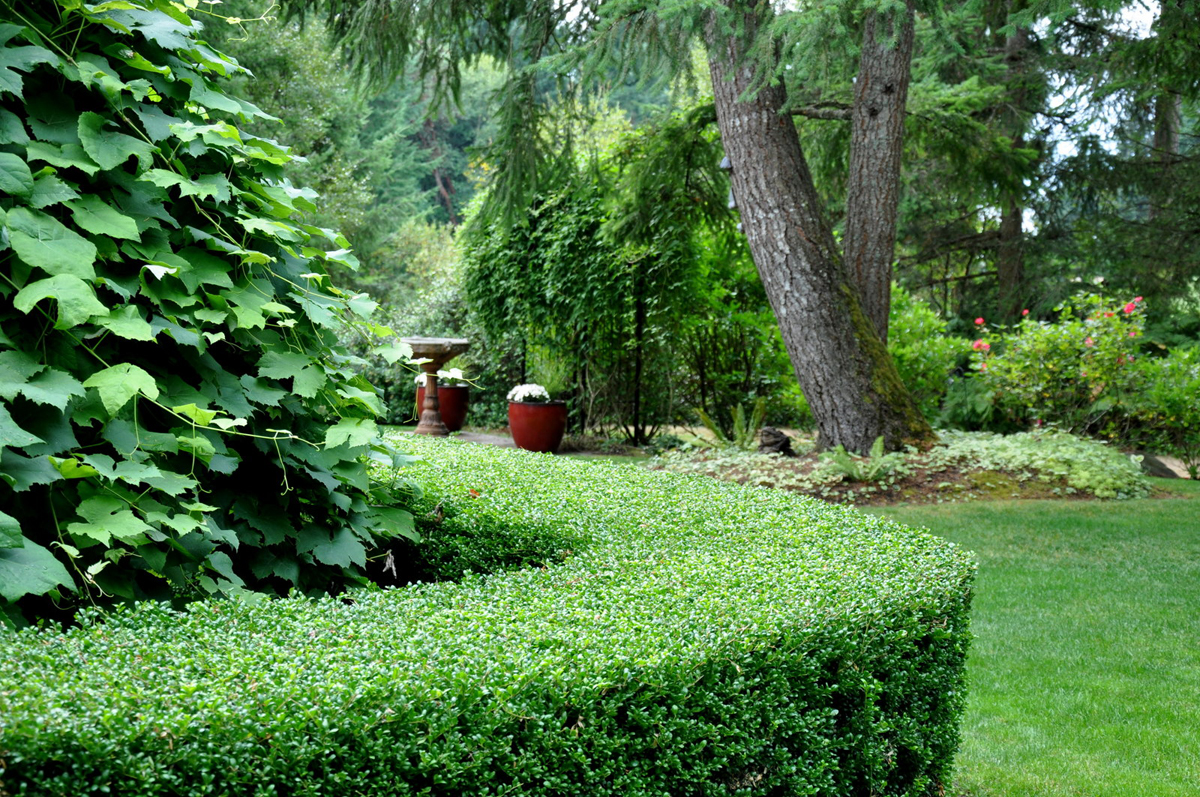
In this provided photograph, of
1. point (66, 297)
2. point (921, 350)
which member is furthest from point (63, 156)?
point (921, 350)

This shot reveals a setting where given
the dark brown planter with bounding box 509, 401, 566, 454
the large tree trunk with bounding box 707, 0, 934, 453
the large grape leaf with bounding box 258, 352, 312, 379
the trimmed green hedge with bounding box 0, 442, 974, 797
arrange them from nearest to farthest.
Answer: the trimmed green hedge with bounding box 0, 442, 974, 797 < the large grape leaf with bounding box 258, 352, 312, 379 < the large tree trunk with bounding box 707, 0, 934, 453 < the dark brown planter with bounding box 509, 401, 566, 454

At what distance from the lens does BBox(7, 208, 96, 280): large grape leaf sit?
6.27 ft

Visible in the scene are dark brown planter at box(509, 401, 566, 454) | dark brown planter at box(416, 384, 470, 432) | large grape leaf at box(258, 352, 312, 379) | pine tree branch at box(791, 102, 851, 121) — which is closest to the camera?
large grape leaf at box(258, 352, 312, 379)

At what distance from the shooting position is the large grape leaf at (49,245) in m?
1.91

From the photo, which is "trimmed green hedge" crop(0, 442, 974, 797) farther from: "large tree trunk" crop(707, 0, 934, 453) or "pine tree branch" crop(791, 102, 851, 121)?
"pine tree branch" crop(791, 102, 851, 121)

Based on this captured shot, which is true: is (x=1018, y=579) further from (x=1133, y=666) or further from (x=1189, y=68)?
(x=1189, y=68)

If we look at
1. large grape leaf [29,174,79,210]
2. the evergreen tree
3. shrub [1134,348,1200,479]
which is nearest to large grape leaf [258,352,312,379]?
large grape leaf [29,174,79,210]

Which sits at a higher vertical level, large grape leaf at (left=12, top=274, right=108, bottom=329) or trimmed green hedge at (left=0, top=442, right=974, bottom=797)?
large grape leaf at (left=12, top=274, right=108, bottom=329)

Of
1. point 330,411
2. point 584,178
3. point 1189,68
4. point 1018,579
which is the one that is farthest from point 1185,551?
point 584,178

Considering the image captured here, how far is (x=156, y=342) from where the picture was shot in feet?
6.79

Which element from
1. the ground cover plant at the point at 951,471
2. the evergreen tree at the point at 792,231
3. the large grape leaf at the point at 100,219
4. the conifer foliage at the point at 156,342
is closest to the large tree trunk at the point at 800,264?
the evergreen tree at the point at 792,231

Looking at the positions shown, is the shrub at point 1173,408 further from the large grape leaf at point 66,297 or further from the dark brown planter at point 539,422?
the large grape leaf at point 66,297

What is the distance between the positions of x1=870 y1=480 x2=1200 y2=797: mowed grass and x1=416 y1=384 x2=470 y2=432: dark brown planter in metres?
6.39

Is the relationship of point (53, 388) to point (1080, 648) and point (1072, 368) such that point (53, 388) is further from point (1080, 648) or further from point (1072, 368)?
point (1072, 368)
